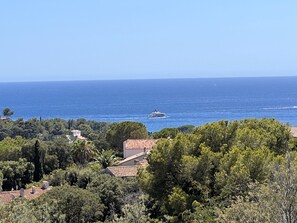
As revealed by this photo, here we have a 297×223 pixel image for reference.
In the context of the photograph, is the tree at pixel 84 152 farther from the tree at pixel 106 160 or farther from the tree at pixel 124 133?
the tree at pixel 124 133

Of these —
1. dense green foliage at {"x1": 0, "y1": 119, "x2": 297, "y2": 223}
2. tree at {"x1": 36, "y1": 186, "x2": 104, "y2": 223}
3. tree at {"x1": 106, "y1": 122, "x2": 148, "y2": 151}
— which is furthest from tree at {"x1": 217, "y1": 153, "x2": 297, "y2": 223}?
tree at {"x1": 106, "y1": 122, "x2": 148, "y2": 151}

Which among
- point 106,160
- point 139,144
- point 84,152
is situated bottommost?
point 106,160

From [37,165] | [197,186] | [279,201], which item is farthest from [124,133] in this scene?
[279,201]

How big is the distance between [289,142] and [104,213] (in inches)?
482

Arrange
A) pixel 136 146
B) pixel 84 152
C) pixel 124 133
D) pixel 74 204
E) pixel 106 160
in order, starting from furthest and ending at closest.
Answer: pixel 124 133 < pixel 136 146 < pixel 84 152 < pixel 106 160 < pixel 74 204

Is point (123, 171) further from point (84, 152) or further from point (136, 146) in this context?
point (136, 146)

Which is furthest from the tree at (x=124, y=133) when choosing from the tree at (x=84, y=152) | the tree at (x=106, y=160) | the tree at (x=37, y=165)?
the tree at (x=37, y=165)

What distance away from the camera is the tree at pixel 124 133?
191ft

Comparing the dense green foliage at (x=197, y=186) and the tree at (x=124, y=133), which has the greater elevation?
the dense green foliage at (x=197, y=186)

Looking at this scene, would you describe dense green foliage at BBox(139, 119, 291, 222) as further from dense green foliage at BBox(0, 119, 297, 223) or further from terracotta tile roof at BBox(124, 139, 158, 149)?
terracotta tile roof at BBox(124, 139, 158, 149)

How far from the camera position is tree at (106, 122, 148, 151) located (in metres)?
58.1

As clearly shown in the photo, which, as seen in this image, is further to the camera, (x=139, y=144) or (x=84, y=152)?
(x=139, y=144)

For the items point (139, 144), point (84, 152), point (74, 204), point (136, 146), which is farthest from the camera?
point (139, 144)

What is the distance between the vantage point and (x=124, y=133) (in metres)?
58.6
